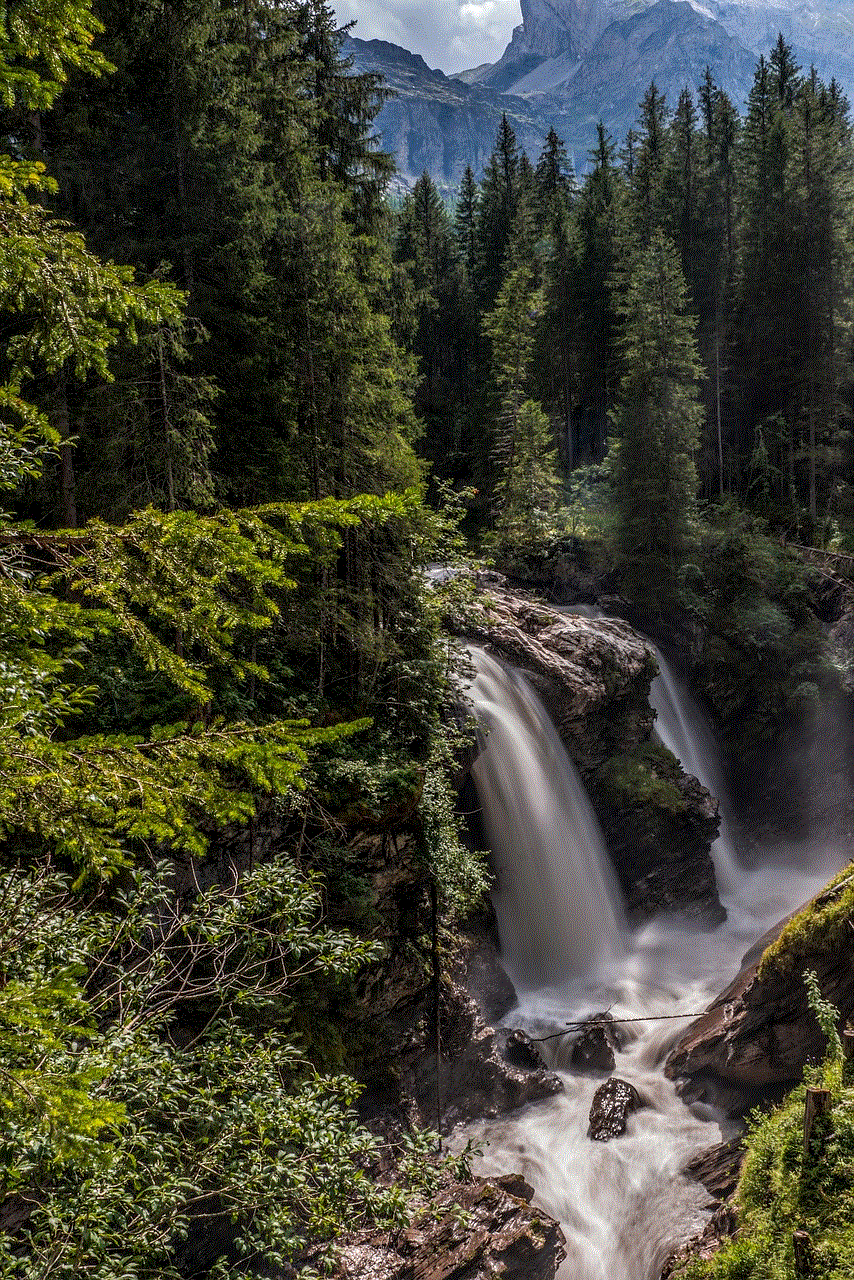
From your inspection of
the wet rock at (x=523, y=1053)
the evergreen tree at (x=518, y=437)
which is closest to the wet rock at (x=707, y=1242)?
the wet rock at (x=523, y=1053)

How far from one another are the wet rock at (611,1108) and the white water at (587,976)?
12cm

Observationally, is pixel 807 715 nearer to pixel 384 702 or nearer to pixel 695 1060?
pixel 695 1060

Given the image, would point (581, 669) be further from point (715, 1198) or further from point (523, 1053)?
point (715, 1198)

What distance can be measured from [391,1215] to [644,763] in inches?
576

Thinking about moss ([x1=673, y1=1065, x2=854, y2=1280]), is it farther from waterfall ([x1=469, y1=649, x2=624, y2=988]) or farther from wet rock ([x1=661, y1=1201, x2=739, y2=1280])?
waterfall ([x1=469, y1=649, x2=624, y2=988])

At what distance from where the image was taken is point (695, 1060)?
11.4 m

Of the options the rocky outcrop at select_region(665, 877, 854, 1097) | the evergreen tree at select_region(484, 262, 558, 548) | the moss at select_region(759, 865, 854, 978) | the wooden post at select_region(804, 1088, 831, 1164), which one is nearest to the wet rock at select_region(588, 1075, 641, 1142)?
the rocky outcrop at select_region(665, 877, 854, 1097)

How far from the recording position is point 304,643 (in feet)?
→ 38.9

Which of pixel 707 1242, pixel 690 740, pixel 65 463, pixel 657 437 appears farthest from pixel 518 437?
pixel 707 1242

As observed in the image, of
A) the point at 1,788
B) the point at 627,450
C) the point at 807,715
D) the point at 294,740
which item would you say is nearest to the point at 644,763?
the point at 807,715

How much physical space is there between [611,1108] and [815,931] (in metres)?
4.18

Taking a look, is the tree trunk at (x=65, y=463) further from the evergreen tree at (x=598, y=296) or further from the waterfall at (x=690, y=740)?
the evergreen tree at (x=598, y=296)

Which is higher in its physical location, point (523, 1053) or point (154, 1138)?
point (154, 1138)

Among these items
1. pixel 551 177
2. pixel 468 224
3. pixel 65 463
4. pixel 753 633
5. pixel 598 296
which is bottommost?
pixel 753 633
